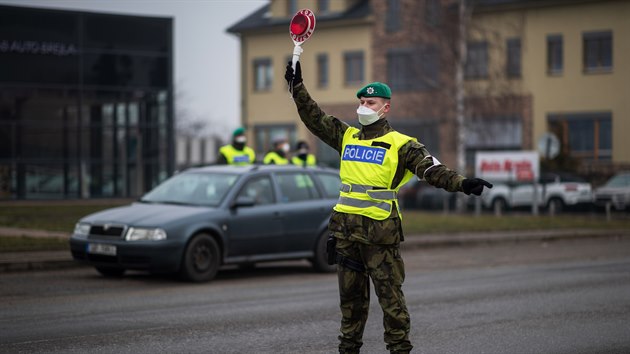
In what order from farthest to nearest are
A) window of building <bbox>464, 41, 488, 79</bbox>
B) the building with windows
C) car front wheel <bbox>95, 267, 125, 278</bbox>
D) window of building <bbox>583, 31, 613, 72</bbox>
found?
window of building <bbox>464, 41, 488, 79</bbox> → window of building <bbox>583, 31, 613, 72</bbox> → the building with windows → car front wheel <bbox>95, 267, 125, 278</bbox>

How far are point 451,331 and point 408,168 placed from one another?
9.29 feet

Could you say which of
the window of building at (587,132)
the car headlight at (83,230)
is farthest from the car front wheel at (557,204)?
the car headlight at (83,230)

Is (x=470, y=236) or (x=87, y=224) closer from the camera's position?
(x=87, y=224)

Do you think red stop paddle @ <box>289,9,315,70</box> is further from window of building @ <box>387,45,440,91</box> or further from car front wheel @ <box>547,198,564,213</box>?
window of building @ <box>387,45,440,91</box>

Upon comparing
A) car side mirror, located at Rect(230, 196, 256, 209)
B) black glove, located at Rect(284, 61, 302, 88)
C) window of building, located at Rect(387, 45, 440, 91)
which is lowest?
car side mirror, located at Rect(230, 196, 256, 209)

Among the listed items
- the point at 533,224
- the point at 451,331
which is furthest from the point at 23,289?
the point at 533,224

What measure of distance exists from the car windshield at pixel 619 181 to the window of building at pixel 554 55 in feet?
37.9

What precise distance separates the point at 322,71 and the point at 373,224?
48283mm

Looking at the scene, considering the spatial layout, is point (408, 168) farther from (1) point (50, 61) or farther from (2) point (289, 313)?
(1) point (50, 61)

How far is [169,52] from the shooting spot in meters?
35.7

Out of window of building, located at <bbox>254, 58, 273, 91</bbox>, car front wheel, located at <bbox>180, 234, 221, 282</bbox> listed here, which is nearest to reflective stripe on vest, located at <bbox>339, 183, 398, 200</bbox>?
car front wheel, located at <bbox>180, 234, 221, 282</bbox>

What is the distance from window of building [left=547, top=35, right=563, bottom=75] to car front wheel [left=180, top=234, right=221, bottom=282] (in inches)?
1446

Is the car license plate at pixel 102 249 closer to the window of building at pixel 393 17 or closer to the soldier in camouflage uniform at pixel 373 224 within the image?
the soldier in camouflage uniform at pixel 373 224

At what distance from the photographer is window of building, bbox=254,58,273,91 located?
56.3 meters
